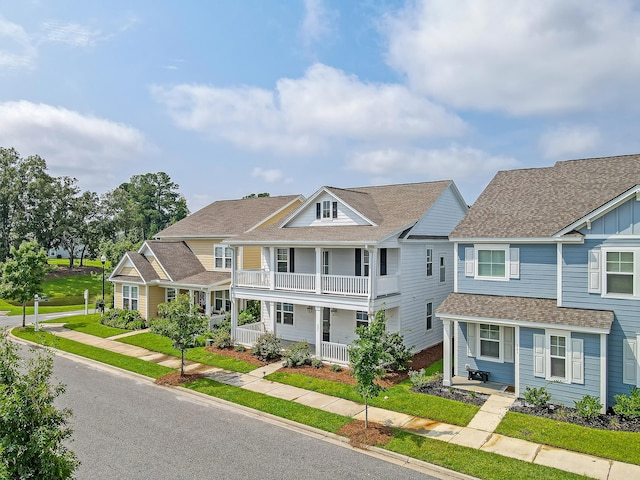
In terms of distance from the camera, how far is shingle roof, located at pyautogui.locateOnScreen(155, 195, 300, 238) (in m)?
30.1

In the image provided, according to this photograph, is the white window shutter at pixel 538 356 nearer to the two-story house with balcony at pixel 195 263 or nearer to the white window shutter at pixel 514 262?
the white window shutter at pixel 514 262

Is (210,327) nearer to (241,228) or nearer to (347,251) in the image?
(241,228)

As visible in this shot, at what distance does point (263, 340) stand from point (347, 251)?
6.13m

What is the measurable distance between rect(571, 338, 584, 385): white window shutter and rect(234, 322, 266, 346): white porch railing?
14.1 m

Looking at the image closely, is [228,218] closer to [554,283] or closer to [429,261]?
[429,261]

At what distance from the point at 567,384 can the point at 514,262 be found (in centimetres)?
465

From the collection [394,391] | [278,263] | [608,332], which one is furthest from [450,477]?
[278,263]

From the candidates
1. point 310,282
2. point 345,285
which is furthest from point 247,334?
point 345,285

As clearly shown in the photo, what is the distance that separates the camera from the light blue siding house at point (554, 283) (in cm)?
1413

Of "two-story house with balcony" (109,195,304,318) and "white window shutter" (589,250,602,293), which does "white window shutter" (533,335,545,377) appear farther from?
"two-story house with balcony" (109,195,304,318)

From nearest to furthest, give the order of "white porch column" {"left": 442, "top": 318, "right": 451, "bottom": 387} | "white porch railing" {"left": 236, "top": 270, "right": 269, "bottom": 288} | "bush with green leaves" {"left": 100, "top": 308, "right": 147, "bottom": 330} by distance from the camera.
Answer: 1. "white porch column" {"left": 442, "top": 318, "right": 451, "bottom": 387}
2. "white porch railing" {"left": 236, "top": 270, "right": 269, "bottom": 288}
3. "bush with green leaves" {"left": 100, "top": 308, "right": 147, "bottom": 330}

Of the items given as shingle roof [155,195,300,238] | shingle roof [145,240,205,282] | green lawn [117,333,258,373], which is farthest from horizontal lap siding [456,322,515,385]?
shingle roof [145,240,205,282]

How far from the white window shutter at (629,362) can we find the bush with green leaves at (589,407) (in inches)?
46.8

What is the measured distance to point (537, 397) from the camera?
14625 mm
